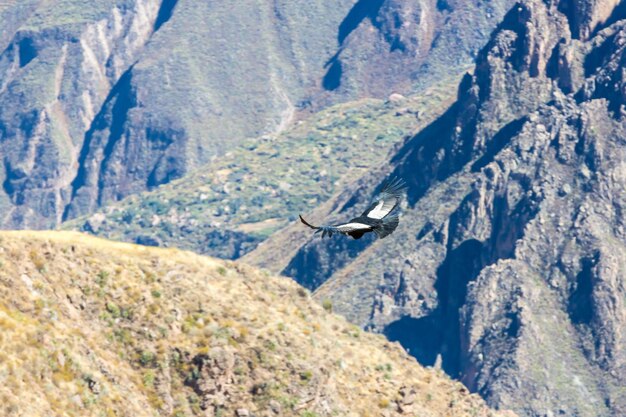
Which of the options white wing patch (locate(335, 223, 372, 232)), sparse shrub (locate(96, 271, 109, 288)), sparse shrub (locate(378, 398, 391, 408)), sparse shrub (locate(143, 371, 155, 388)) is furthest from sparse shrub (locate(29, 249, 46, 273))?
white wing patch (locate(335, 223, 372, 232))

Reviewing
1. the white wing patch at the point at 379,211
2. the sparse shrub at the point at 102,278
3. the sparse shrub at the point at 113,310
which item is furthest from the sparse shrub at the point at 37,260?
the white wing patch at the point at 379,211

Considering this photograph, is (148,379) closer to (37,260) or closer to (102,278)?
(102,278)

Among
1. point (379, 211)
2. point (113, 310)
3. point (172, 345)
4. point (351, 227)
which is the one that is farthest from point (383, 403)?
point (351, 227)

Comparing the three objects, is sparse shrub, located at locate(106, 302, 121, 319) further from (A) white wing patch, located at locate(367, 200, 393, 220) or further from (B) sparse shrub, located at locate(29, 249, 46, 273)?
(A) white wing patch, located at locate(367, 200, 393, 220)

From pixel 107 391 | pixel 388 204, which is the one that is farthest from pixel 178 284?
pixel 388 204

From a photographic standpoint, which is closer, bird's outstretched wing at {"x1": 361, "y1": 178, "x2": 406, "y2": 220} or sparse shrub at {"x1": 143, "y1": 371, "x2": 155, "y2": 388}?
bird's outstretched wing at {"x1": 361, "y1": 178, "x2": 406, "y2": 220}
